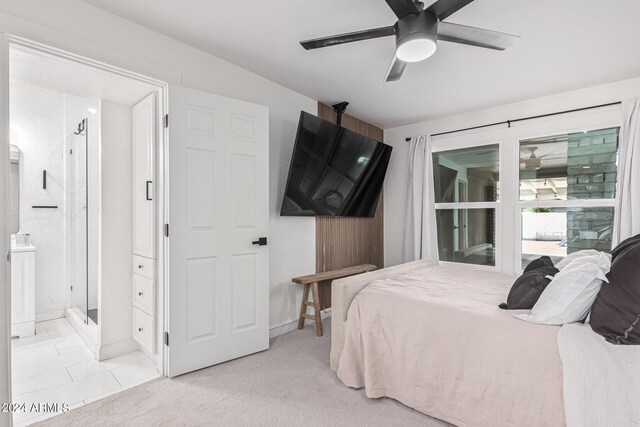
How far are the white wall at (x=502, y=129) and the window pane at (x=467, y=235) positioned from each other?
0.19 m

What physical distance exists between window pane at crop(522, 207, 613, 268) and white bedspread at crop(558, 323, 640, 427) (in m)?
2.24

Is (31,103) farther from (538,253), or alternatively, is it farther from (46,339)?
(538,253)

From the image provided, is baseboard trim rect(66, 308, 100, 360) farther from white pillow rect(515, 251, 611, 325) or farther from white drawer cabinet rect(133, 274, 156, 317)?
white pillow rect(515, 251, 611, 325)

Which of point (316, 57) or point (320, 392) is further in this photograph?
point (316, 57)

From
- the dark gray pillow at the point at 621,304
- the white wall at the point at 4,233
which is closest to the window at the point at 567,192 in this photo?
the dark gray pillow at the point at 621,304

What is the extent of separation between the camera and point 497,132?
3.61m

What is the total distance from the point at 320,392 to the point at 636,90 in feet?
12.2

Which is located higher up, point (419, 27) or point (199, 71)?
point (199, 71)

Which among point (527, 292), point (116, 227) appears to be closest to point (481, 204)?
point (527, 292)

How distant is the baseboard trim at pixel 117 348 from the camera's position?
2.52m

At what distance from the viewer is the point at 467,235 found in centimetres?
398

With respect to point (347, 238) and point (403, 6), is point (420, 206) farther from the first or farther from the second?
point (403, 6)

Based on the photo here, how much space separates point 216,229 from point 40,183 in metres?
2.35

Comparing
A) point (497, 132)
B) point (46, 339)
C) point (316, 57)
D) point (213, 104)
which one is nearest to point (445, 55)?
point (316, 57)
